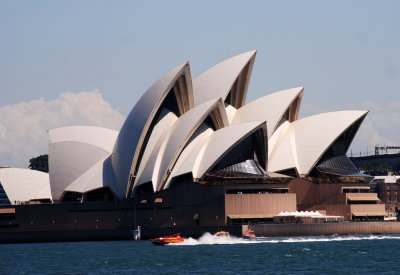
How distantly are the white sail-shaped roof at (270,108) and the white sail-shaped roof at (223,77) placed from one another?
3.13 m

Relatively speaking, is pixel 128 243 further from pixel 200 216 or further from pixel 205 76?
pixel 205 76

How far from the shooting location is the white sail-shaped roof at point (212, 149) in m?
115

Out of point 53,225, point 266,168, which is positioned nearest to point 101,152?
point 53,225

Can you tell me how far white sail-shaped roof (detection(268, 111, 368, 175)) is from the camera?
124 metres

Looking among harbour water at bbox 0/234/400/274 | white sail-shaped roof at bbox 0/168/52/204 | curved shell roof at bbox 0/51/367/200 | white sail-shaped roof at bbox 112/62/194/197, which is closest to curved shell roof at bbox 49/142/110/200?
curved shell roof at bbox 0/51/367/200

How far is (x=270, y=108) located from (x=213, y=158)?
1215 centimetres

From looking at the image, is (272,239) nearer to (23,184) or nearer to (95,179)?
(95,179)

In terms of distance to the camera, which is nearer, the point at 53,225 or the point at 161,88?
the point at 161,88

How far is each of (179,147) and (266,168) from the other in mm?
11567

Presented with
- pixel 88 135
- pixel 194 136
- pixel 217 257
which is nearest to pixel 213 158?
pixel 194 136

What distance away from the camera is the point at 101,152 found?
12594cm

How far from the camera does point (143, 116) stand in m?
116

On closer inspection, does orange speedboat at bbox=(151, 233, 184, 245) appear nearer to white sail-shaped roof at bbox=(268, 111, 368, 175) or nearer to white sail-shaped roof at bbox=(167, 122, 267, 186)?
white sail-shaped roof at bbox=(167, 122, 267, 186)

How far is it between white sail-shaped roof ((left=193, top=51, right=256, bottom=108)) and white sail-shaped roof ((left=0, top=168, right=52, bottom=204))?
2503 centimetres
